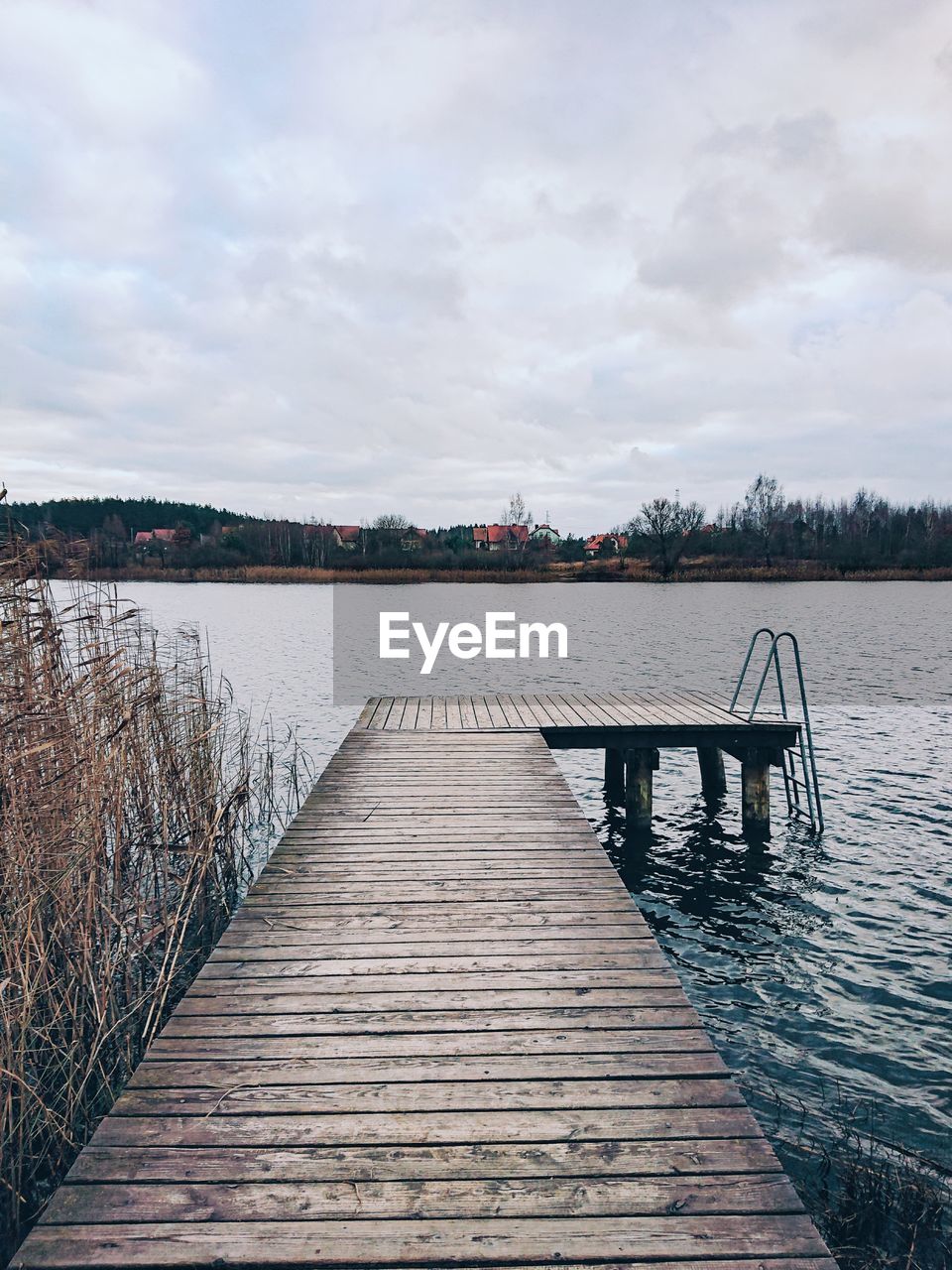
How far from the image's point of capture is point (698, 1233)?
1928 millimetres

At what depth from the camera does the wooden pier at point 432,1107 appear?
6.30 ft

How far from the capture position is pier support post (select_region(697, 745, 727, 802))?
10094 millimetres

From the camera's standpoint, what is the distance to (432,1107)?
244 centimetres

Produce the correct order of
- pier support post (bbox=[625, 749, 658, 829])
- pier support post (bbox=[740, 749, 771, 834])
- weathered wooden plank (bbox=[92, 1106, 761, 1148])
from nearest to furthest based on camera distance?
weathered wooden plank (bbox=[92, 1106, 761, 1148]) → pier support post (bbox=[740, 749, 771, 834]) → pier support post (bbox=[625, 749, 658, 829])

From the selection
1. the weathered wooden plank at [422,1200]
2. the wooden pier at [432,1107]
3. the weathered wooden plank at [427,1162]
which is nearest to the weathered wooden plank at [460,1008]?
the wooden pier at [432,1107]

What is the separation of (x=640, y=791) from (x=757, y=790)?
4.31ft

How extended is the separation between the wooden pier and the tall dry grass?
2.02 feet

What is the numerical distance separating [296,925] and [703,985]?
3.34 metres

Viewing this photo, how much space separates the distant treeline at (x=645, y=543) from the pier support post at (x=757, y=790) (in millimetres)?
45472

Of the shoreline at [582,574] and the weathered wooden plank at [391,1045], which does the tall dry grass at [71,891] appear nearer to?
the weathered wooden plank at [391,1045]

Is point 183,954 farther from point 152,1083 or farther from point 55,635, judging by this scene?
point 152,1083

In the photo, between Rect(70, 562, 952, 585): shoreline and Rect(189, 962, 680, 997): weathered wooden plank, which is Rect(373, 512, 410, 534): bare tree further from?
Rect(189, 962, 680, 997): weathered wooden plank

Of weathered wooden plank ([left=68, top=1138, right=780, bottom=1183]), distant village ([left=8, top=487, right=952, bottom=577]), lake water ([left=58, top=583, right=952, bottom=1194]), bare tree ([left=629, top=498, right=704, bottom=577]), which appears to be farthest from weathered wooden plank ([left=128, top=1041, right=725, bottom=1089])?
bare tree ([left=629, top=498, right=704, bottom=577])

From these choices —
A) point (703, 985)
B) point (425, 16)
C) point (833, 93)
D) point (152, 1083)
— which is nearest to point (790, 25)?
point (833, 93)
